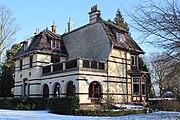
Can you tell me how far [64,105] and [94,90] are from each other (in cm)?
499

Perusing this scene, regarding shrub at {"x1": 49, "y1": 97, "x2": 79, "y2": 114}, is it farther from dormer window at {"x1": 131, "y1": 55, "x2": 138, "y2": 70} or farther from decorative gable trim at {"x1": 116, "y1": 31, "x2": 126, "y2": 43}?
dormer window at {"x1": 131, "y1": 55, "x2": 138, "y2": 70}

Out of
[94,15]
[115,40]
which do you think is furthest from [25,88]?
[115,40]

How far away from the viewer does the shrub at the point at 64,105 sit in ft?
60.8

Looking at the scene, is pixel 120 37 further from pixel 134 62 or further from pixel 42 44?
pixel 42 44

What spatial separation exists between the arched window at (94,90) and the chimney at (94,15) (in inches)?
330

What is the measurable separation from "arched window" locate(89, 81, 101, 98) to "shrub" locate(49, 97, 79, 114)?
4111 mm

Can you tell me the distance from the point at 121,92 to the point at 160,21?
60.1 ft

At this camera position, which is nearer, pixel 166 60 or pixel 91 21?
pixel 166 60

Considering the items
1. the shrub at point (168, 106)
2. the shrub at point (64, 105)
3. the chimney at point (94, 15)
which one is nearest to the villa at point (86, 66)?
the chimney at point (94, 15)

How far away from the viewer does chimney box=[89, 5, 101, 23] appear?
27898 mm

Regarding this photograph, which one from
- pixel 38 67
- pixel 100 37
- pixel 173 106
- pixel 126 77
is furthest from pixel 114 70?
pixel 38 67

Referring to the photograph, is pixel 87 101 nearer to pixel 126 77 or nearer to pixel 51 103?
pixel 51 103

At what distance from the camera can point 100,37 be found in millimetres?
26031

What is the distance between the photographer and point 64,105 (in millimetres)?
19047
